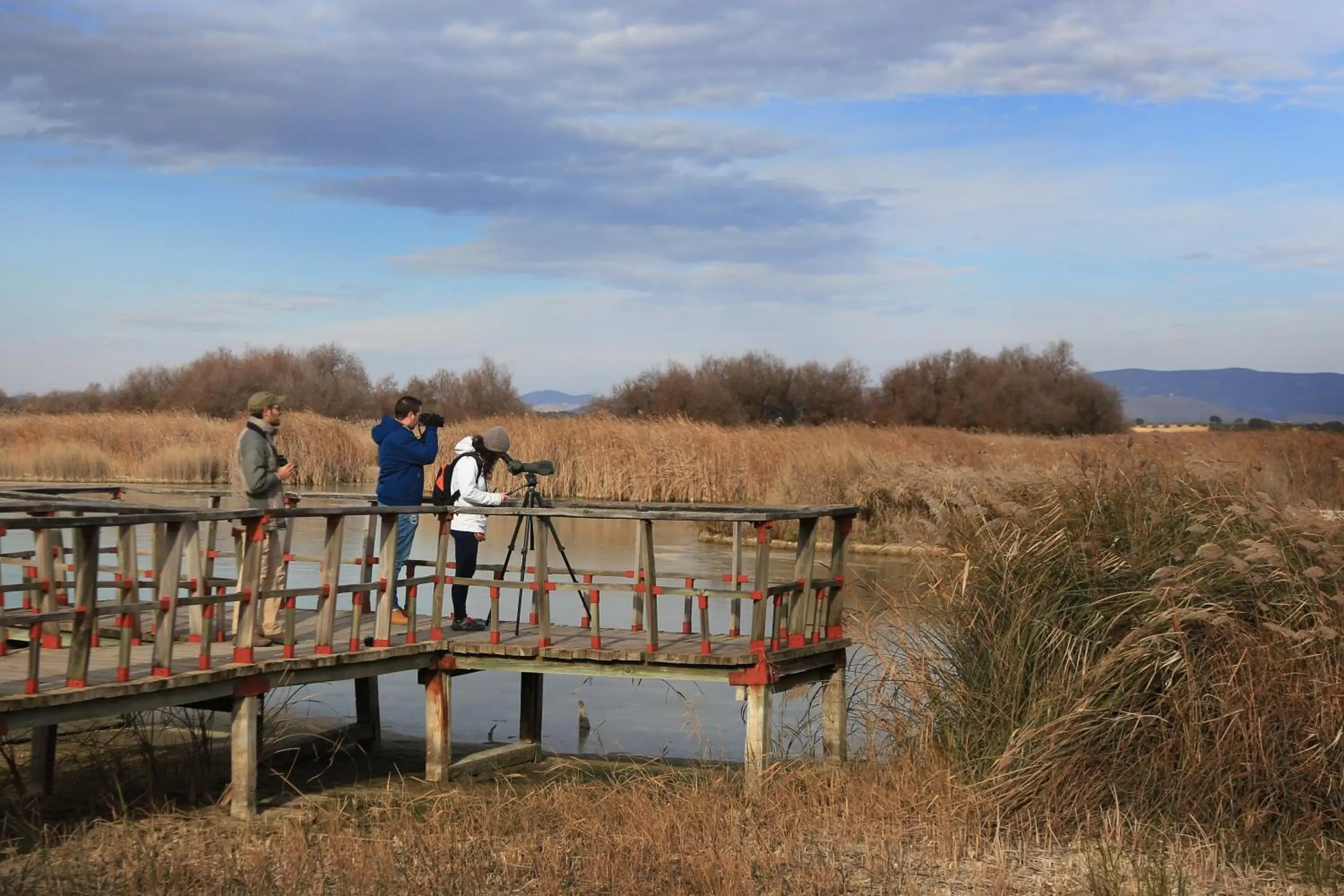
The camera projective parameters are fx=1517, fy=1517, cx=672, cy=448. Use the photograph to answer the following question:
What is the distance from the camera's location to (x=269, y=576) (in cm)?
1036

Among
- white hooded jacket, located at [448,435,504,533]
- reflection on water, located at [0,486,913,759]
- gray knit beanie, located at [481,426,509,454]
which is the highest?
gray knit beanie, located at [481,426,509,454]

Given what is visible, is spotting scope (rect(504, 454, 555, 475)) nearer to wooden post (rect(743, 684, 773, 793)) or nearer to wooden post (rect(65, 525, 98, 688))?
wooden post (rect(743, 684, 773, 793))

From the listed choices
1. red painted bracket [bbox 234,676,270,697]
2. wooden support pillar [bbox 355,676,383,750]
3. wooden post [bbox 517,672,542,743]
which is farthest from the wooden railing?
wooden support pillar [bbox 355,676,383,750]

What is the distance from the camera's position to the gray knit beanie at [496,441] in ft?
36.5

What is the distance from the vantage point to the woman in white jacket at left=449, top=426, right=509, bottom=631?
36.2ft

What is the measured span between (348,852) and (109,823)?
1994 mm

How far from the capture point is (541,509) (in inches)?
400

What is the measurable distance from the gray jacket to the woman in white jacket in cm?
→ 127

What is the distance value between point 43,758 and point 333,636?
2008 mm

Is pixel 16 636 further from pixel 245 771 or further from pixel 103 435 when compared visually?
pixel 103 435

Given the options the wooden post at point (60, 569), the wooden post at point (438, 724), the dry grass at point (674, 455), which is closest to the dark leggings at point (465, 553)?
the wooden post at point (438, 724)

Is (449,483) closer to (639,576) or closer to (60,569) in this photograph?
(639,576)

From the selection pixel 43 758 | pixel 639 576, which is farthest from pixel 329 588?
pixel 639 576

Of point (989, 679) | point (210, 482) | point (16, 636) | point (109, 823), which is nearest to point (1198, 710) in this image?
point (989, 679)
